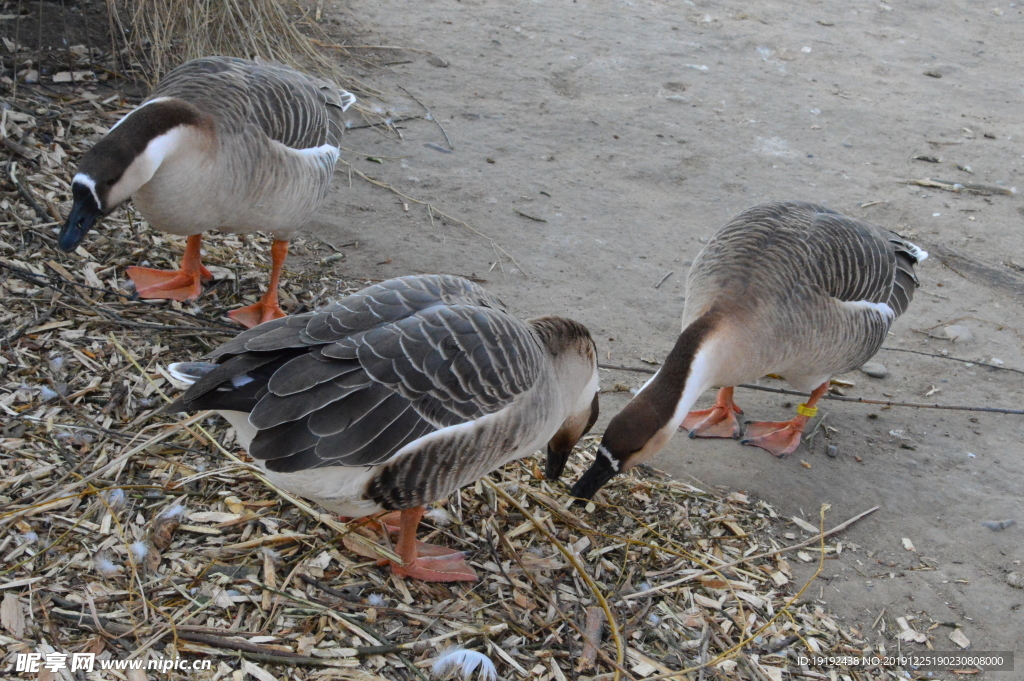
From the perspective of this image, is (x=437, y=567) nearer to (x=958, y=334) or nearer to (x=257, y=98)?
(x=257, y=98)

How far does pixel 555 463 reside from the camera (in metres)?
3.90

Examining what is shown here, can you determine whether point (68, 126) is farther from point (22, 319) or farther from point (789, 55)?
point (789, 55)

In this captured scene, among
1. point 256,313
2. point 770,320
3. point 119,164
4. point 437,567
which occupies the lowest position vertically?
point 437,567

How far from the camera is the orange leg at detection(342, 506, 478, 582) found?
335cm

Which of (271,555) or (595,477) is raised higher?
(595,477)

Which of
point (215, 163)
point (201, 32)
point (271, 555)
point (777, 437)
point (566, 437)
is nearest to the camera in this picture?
point (271, 555)

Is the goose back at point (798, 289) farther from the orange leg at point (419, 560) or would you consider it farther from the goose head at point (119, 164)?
the goose head at point (119, 164)

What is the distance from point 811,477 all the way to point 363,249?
10.4 ft

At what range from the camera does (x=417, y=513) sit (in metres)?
3.34

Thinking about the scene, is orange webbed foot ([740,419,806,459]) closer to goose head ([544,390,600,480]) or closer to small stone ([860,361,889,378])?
small stone ([860,361,889,378])

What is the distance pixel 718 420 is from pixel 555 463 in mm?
1393

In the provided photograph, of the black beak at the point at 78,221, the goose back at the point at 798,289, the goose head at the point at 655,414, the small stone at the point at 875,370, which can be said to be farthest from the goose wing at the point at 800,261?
the black beak at the point at 78,221

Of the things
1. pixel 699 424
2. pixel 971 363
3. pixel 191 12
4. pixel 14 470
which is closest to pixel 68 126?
pixel 191 12

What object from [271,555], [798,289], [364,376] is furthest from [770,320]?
[271,555]
